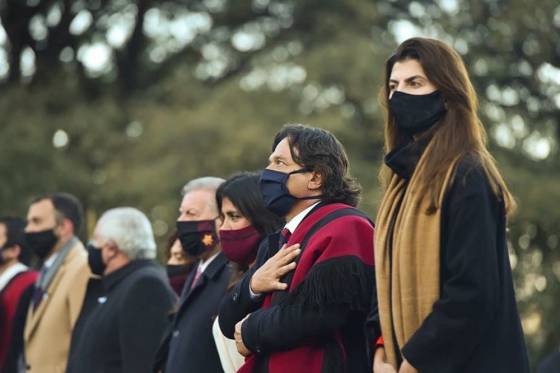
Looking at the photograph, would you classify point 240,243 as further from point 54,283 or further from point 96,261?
point 54,283

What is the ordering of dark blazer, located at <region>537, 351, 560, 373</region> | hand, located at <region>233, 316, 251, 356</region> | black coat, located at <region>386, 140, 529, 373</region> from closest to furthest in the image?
black coat, located at <region>386, 140, 529, 373</region> → hand, located at <region>233, 316, 251, 356</region> → dark blazer, located at <region>537, 351, 560, 373</region>

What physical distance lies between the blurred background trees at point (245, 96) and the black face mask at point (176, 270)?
10021 millimetres

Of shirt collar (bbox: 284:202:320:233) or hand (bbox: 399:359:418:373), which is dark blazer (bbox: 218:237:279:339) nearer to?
shirt collar (bbox: 284:202:320:233)

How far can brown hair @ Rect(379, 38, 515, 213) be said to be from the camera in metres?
4.54

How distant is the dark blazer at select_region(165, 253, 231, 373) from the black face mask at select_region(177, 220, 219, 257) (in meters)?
0.23

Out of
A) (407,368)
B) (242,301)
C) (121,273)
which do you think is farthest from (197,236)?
(407,368)

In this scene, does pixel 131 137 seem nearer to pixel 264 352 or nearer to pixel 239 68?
pixel 239 68

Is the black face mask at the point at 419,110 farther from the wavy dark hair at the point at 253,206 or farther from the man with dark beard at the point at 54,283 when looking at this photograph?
the man with dark beard at the point at 54,283

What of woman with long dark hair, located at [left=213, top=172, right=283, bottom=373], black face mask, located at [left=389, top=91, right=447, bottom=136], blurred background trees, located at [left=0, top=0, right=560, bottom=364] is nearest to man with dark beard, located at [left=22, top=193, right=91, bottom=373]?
woman with long dark hair, located at [left=213, top=172, right=283, bottom=373]

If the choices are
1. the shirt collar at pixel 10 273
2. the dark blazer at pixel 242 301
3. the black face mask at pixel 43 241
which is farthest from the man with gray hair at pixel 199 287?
the shirt collar at pixel 10 273

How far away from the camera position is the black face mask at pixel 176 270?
802 centimetres

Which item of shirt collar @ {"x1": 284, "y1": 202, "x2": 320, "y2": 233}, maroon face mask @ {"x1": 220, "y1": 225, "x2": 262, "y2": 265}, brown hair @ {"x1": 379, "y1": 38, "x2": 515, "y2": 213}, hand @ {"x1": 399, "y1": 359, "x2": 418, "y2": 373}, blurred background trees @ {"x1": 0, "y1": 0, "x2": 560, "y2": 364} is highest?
brown hair @ {"x1": 379, "y1": 38, "x2": 515, "y2": 213}

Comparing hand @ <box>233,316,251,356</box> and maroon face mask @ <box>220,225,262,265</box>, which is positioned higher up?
maroon face mask @ <box>220,225,262,265</box>

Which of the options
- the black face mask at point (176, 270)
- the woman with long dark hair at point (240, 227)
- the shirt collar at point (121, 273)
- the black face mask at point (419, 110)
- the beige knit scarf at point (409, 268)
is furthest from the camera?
the shirt collar at point (121, 273)
